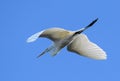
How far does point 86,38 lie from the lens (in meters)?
4.22

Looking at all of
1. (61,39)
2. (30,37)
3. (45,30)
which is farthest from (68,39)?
(30,37)

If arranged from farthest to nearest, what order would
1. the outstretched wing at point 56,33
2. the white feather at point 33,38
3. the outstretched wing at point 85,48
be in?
the outstretched wing at point 85,48, the outstretched wing at point 56,33, the white feather at point 33,38

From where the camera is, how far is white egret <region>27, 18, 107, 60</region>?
361 cm

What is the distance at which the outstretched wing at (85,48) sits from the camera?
4066mm

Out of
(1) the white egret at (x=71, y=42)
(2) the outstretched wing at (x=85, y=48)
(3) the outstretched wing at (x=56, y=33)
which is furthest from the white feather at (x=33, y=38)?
(2) the outstretched wing at (x=85, y=48)

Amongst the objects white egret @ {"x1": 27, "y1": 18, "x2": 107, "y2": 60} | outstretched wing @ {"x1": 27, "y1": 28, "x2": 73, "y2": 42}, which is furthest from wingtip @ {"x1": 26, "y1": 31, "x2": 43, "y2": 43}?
outstretched wing @ {"x1": 27, "y1": 28, "x2": 73, "y2": 42}

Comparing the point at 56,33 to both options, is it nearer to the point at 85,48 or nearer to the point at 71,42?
the point at 71,42

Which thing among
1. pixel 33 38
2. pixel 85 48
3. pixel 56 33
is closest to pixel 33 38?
pixel 33 38

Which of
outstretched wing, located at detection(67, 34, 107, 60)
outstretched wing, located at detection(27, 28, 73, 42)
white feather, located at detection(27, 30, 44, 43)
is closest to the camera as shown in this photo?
white feather, located at detection(27, 30, 44, 43)

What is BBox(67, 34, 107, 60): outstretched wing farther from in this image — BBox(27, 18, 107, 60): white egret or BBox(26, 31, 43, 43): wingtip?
BBox(26, 31, 43, 43): wingtip

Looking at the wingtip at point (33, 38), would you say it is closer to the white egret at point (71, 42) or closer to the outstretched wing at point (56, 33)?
the white egret at point (71, 42)

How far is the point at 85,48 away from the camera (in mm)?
4250

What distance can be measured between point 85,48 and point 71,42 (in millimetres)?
342

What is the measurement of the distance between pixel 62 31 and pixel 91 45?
66cm
